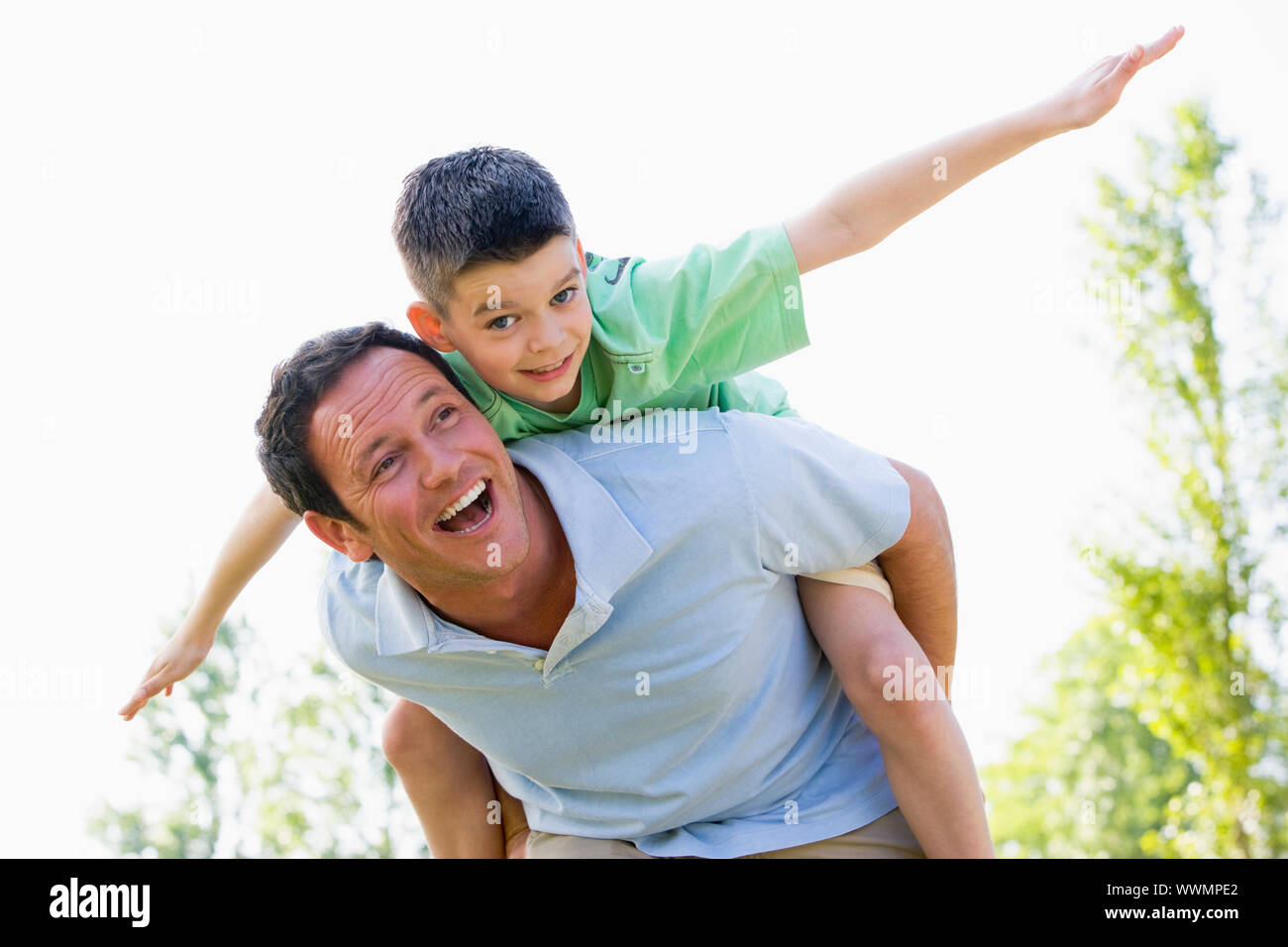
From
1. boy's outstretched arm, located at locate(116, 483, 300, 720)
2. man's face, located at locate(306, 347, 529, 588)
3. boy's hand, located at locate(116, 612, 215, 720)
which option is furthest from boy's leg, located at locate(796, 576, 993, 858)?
boy's hand, located at locate(116, 612, 215, 720)

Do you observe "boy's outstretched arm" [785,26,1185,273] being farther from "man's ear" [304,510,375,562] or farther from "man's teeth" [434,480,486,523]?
"man's ear" [304,510,375,562]

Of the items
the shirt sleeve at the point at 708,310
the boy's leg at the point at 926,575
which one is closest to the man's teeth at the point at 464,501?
the shirt sleeve at the point at 708,310

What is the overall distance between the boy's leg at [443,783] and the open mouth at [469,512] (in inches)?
24.4

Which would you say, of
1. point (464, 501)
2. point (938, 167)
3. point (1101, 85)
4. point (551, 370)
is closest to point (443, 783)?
point (464, 501)

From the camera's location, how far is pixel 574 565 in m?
2.58

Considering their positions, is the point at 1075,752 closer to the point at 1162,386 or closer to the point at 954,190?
the point at 1162,386

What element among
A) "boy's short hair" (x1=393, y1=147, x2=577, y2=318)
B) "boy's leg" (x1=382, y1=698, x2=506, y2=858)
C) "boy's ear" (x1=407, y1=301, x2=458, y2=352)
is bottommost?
"boy's leg" (x1=382, y1=698, x2=506, y2=858)

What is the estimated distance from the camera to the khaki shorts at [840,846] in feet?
8.54

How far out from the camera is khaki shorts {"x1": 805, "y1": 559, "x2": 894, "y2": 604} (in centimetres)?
262

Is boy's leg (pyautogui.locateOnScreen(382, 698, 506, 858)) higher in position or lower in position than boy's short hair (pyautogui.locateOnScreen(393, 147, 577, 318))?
lower

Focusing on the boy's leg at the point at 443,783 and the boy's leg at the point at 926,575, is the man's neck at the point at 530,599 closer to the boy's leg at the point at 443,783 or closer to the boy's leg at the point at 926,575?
the boy's leg at the point at 443,783

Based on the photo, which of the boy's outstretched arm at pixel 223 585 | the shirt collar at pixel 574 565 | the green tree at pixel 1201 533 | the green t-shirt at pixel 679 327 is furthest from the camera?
the green tree at pixel 1201 533
